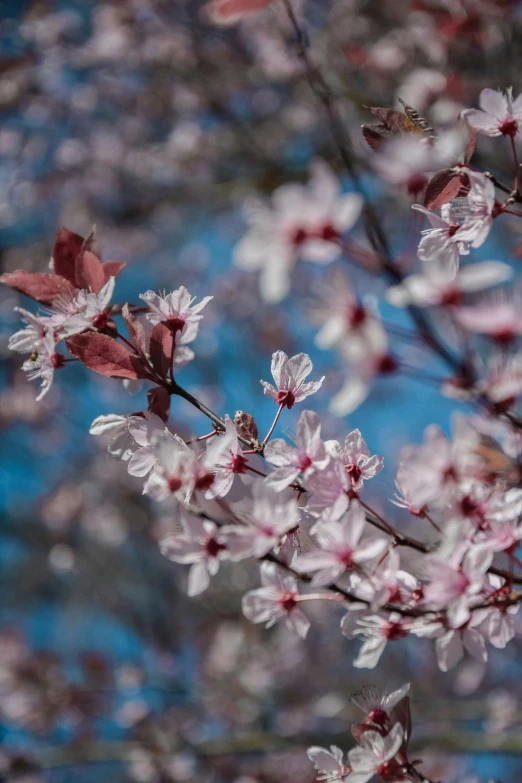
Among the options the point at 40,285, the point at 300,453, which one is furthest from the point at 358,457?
the point at 40,285

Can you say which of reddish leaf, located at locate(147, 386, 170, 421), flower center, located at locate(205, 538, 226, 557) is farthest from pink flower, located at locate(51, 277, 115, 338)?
flower center, located at locate(205, 538, 226, 557)

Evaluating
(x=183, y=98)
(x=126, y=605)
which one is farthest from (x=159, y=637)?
(x=183, y=98)

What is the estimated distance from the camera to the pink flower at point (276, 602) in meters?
0.83

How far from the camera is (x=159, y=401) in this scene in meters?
0.94

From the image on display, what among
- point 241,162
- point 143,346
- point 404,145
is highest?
point 404,145

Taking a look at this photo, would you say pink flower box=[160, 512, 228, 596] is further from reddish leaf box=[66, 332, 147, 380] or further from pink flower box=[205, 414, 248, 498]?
reddish leaf box=[66, 332, 147, 380]

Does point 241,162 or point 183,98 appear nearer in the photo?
point 241,162

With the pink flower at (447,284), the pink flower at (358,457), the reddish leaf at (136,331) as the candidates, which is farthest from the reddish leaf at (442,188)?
the reddish leaf at (136,331)

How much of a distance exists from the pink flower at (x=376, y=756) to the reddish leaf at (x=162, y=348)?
1.89 ft

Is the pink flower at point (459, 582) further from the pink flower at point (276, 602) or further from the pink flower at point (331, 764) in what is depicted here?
the pink flower at point (331, 764)

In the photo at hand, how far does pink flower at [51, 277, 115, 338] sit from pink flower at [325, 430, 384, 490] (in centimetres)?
39

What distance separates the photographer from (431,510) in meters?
0.89

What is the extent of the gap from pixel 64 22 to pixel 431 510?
14.0 feet

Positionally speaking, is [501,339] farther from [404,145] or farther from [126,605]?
[126,605]
